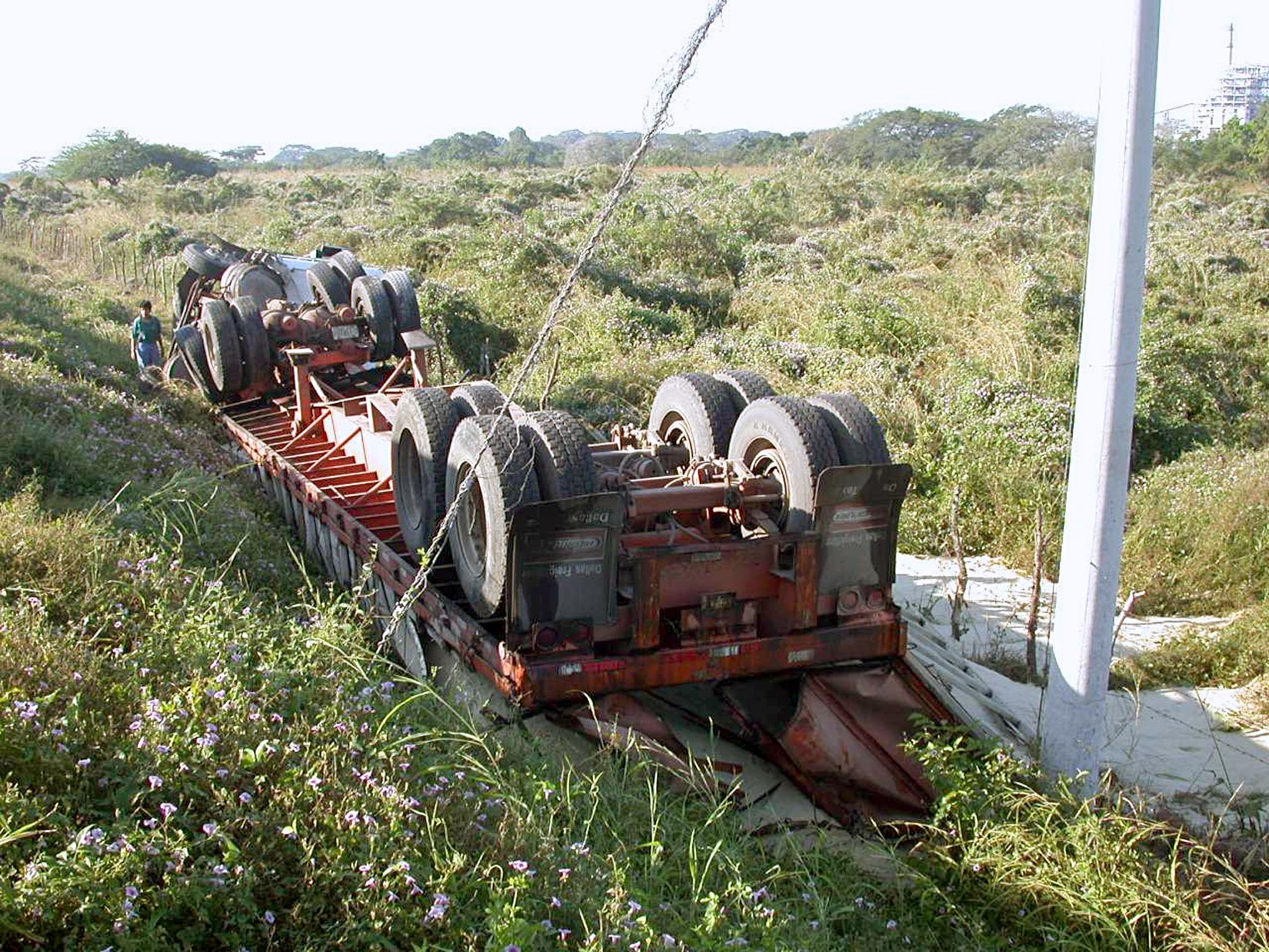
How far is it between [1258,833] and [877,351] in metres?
Result: 9.42

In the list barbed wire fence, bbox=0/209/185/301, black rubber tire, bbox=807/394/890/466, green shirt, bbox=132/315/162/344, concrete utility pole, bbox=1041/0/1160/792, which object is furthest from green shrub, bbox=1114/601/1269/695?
barbed wire fence, bbox=0/209/185/301

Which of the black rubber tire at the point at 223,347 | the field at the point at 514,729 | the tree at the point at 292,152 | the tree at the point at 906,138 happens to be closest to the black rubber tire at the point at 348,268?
the black rubber tire at the point at 223,347

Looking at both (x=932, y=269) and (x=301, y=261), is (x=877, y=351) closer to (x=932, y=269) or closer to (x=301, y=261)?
(x=932, y=269)

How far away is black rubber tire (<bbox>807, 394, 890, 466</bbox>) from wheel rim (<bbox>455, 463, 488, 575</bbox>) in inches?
72.4

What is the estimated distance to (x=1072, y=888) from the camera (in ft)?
13.7

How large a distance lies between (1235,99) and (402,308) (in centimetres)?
8182

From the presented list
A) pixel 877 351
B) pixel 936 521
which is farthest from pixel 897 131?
pixel 936 521

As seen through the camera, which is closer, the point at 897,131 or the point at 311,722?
the point at 311,722

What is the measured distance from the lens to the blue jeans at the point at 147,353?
515 inches

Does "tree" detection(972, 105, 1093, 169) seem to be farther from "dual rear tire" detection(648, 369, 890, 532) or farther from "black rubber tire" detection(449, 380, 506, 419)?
"black rubber tire" detection(449, 380, 506, 419)

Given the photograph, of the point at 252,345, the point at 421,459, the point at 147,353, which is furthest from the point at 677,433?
the point at 147,353

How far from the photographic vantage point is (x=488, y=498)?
5387mm

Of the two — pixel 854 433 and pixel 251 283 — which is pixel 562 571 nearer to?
pixel 854 433

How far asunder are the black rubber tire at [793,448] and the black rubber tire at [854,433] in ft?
0.24
